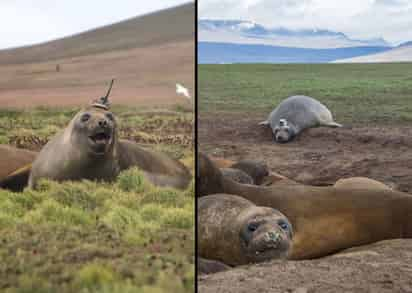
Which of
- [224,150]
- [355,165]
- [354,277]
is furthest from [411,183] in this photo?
[354,277]

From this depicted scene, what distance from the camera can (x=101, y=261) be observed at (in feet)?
7.07

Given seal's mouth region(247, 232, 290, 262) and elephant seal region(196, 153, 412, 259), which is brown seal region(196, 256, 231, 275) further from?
elephant seal region(196, 153, 412, 259)

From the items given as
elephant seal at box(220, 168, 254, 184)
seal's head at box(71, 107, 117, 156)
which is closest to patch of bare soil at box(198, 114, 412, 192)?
elephant seal at box(220, 168, 254, 184)

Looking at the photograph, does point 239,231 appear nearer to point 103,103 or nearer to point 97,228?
point 97,228

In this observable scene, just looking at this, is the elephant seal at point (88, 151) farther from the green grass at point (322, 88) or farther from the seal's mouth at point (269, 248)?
the green grass at point (322, 88)

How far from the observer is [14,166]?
2275 millimetres

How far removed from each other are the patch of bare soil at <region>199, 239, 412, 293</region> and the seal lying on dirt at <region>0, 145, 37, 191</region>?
0.63 m

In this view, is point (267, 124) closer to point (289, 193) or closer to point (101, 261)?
point (289, 193)

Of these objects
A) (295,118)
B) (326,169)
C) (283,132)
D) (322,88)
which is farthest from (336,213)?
(322,88)

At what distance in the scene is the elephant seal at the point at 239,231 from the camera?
2.54 metres

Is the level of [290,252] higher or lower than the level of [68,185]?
lower

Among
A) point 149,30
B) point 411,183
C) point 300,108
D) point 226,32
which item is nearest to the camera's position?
point 149,30

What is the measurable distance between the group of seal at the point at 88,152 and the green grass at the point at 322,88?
3.53 meters

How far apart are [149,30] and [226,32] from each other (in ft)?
12.3
